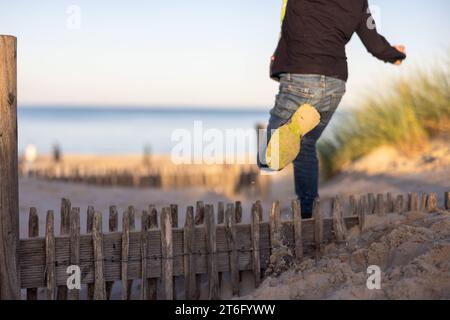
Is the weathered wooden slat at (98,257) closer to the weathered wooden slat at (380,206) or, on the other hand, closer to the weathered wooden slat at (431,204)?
the weathered wooden slat at (380,206)

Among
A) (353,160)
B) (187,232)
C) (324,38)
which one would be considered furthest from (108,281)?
(353,160)

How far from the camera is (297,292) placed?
3.24 metres

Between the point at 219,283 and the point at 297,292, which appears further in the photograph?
the point at 219,283

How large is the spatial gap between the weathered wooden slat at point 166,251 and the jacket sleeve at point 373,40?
1.58 metres

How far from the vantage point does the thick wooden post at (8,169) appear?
319 cm

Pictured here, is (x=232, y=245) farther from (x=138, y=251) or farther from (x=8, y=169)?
(x=8, y=169)

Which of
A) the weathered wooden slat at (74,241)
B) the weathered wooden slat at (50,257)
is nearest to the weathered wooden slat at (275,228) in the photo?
the weathered wooden slat at (74,241)

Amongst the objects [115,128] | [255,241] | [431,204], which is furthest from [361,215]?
[115,128]

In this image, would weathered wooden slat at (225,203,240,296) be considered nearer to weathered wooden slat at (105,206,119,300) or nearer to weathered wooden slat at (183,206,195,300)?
weathered wooden slat at (183,206,195,300)

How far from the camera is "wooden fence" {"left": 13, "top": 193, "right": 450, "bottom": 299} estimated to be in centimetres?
344

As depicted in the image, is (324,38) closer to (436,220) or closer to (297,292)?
(436,220)
